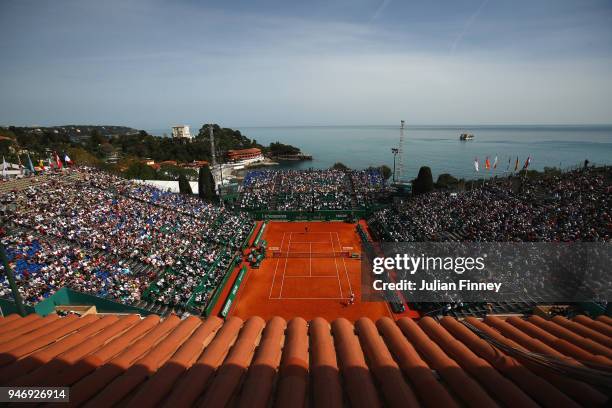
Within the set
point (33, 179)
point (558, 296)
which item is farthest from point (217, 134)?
point (558, 296)

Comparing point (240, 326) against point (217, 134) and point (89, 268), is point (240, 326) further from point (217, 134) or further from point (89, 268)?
point (217, 134)

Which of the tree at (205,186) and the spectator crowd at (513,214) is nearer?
the spectator crowd at (513,214)

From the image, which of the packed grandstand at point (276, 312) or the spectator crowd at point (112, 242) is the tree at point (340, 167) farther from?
the spectator crowd at point (112, 242)

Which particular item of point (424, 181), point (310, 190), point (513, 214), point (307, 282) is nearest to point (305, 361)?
point (307, 282)

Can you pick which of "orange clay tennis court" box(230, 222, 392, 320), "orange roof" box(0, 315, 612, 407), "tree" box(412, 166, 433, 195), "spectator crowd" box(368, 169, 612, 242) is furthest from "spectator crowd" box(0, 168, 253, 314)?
"tree" box(412, 166, 433, 195)

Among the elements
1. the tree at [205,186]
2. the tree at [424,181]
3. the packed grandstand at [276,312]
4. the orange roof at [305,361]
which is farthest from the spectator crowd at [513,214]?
the tree at [205,186]

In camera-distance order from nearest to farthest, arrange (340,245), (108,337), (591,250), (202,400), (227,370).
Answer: (202,400) < (227,370) < (108,337) < (591,250) < (340,245)
